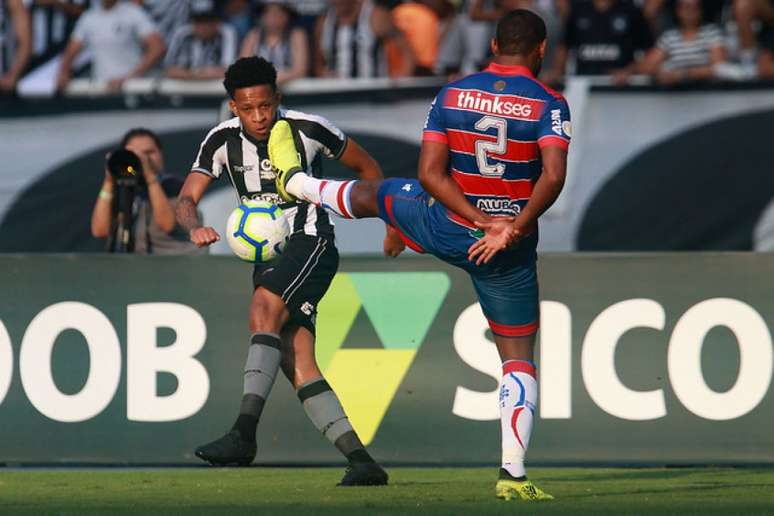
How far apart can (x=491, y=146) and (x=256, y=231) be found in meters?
1.37

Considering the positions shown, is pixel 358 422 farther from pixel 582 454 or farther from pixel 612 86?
pixel 612 86

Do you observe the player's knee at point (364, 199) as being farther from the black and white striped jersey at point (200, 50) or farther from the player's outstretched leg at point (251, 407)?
the black and white striped jersey at point (200, 50)

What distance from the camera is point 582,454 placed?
970cm

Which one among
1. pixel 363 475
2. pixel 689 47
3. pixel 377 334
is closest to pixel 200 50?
pixel 689 47

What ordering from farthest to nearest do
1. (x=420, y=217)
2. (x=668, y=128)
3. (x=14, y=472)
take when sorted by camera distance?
(x=668, y=128) < (x=14, y=472) < (x=420, y=217)

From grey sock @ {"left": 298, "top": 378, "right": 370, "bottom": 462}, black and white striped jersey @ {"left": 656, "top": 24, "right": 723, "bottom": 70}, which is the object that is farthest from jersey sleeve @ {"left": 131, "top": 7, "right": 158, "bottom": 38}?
grey sock @ {"left": 298, "top": 378, "right": 370, "bottom": 462}

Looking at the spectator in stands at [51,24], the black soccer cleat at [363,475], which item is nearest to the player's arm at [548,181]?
the black soccer cleat at [363,475]

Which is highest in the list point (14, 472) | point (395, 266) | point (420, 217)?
point (420, 217)

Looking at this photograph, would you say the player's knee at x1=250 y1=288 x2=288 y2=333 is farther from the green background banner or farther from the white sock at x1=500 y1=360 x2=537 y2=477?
the green background banner

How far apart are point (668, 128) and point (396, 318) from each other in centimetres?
418

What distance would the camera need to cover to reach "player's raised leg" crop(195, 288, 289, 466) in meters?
7.65

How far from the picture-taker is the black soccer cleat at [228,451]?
7.52 meters

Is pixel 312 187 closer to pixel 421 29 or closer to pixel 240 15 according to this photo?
pixel 421 29

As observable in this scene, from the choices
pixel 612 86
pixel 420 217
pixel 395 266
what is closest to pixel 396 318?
pixel 395 266
